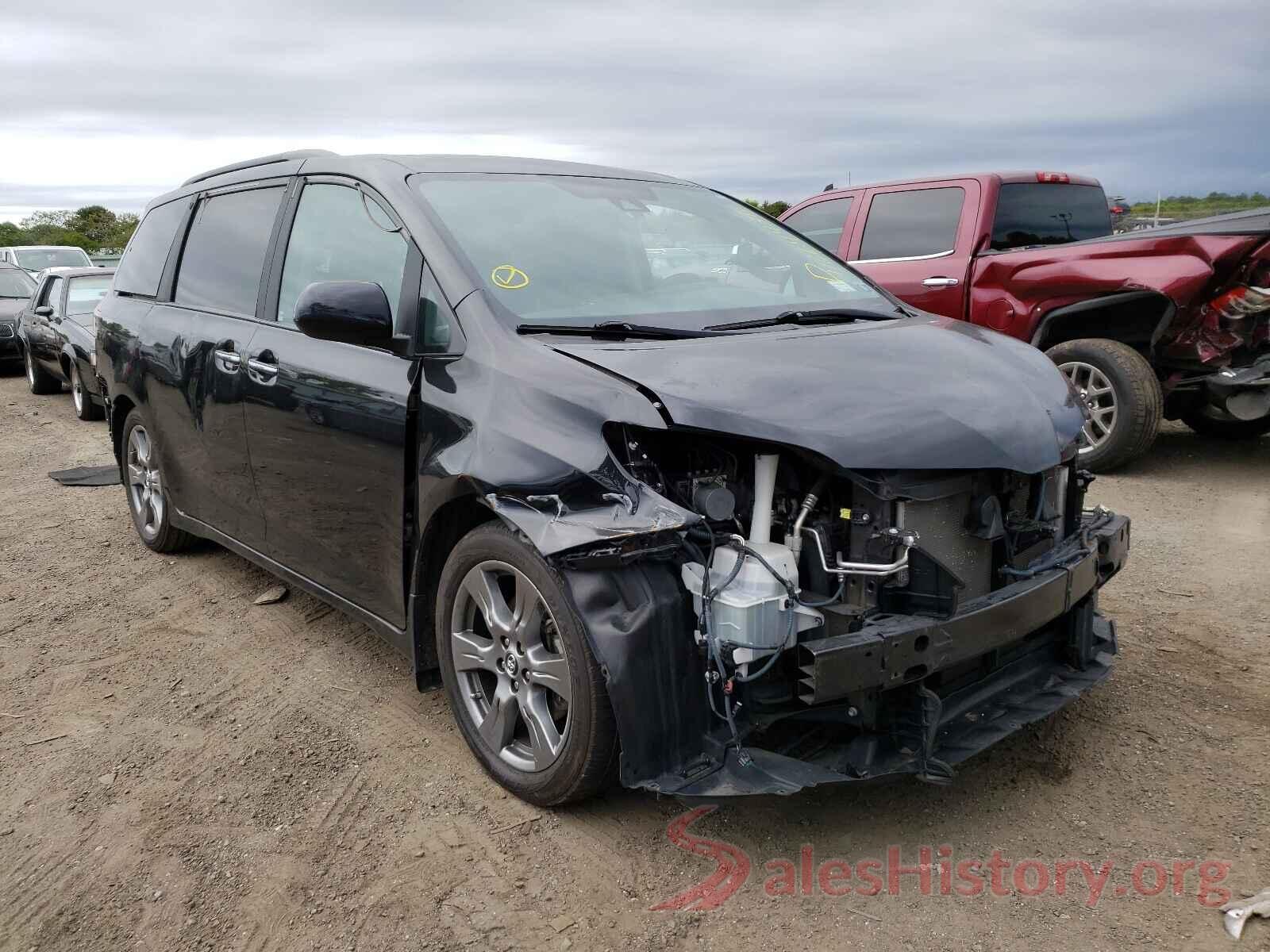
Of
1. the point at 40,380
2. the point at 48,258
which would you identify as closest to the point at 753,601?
the point at 40,380

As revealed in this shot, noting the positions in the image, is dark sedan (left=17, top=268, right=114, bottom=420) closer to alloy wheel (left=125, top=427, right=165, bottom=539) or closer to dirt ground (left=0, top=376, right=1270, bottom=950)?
alloy wheel (left=125, top=427, right=165, bottom=539)

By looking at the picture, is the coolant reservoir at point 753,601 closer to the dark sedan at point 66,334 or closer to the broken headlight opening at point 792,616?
the broken headlight opening at point 792,616

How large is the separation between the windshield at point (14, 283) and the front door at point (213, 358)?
12489 mm

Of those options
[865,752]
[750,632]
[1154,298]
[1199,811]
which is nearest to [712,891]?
[865,752]

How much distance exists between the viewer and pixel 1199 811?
288 cm

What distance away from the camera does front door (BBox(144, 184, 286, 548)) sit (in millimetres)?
4207

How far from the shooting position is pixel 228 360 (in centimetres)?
418

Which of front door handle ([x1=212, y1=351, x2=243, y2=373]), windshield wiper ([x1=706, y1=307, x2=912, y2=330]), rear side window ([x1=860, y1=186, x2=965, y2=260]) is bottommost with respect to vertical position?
front door handle ([x1=212, y1=351, x2=243, y2=373])

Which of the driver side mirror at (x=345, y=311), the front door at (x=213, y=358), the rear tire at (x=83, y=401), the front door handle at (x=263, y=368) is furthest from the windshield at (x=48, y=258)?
the driver side mirror at (x=345, y=311)

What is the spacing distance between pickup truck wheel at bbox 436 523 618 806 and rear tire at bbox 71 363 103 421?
914cm

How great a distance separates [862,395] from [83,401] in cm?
1036

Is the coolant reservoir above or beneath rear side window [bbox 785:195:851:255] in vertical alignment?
beneath

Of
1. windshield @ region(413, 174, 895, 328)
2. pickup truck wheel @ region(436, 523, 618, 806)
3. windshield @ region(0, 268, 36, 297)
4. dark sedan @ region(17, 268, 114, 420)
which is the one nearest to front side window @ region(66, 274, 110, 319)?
dark sedan @ region(17, 268, 114, 420)

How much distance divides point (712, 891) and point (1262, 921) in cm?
129
